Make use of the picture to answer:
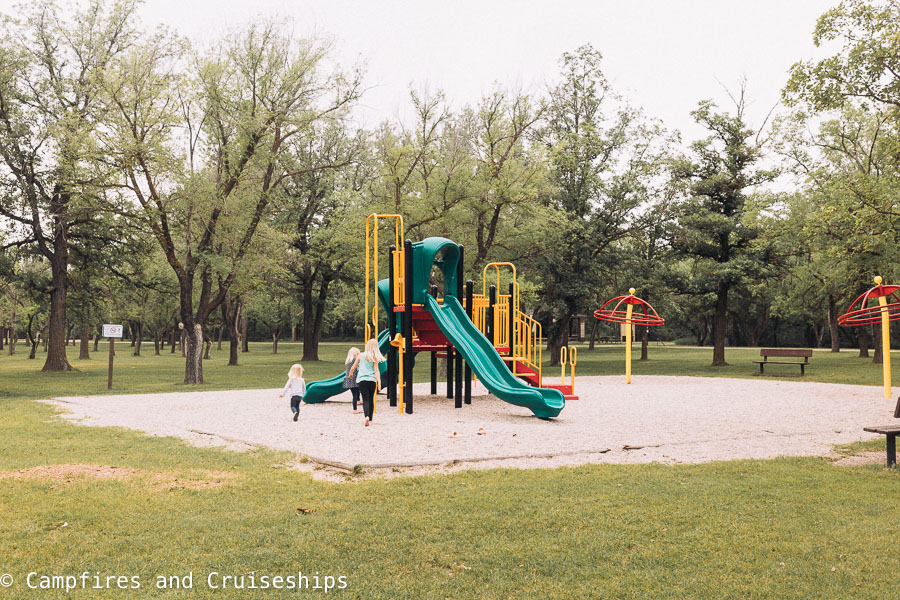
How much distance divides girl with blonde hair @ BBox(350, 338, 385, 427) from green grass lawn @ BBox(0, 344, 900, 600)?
11.6 feet

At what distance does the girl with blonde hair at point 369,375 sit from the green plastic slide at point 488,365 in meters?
1.89

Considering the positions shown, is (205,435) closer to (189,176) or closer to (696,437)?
(696,437)

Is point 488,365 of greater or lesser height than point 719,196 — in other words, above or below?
below

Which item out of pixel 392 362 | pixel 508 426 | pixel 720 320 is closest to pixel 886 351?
pixel 508 426

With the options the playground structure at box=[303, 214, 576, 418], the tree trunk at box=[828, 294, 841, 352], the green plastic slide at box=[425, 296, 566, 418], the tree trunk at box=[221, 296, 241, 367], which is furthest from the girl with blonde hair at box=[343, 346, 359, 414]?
the tree trunk at box=[828, 294, 841, 352]

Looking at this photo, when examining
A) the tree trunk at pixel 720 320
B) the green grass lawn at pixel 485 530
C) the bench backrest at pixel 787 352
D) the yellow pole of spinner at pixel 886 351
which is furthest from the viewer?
the tree trunk at pixel 720 320

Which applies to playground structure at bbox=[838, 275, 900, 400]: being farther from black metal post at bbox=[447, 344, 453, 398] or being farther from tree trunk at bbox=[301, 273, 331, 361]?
tree trunk at bbox=[301, 273, 331, 361]

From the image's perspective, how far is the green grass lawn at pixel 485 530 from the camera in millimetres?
3949

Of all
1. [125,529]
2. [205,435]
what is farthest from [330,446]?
[125,529]

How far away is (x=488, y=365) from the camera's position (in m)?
12.3

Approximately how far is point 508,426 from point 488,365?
188 cm

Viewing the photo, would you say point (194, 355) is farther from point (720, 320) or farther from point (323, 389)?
point (720, 320)

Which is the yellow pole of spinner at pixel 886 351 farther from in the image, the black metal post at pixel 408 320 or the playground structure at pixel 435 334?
the black metal post at pixel 408 320

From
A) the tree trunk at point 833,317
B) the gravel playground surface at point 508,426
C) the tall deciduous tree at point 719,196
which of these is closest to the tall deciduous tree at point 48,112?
the gravel playground surface at point 508,426
